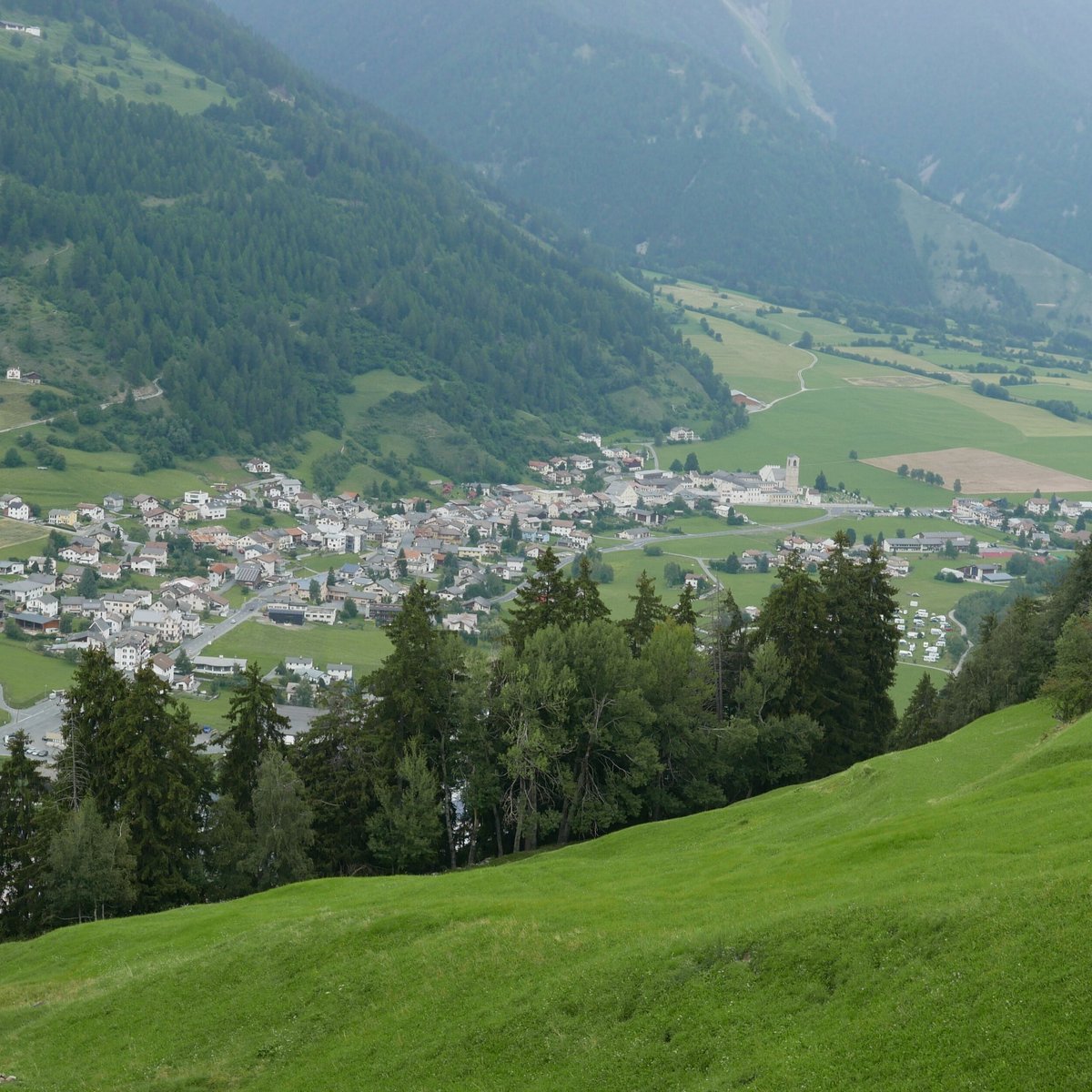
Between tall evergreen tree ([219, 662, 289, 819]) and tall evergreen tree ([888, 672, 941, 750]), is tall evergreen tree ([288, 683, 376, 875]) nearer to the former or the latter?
tall evergreen tree ([219, 662, 289, 819])

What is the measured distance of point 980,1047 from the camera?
19.1m

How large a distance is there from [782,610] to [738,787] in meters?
7.84

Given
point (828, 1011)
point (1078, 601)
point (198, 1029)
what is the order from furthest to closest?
point (1078, 601), point (198, 1029), point (828, 1011)

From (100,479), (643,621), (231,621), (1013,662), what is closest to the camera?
(1013,662)

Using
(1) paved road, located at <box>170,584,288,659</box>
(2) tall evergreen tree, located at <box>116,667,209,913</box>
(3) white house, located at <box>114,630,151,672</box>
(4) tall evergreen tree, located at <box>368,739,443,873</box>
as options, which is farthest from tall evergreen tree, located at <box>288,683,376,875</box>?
(1) paved road, located at <box>170,584,288,659</box>

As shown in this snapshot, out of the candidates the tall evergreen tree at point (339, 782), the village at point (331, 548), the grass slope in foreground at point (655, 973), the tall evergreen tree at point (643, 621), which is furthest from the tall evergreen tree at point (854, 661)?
the village at point (331, 548)

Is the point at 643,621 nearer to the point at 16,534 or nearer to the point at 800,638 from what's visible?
the point at 800,638

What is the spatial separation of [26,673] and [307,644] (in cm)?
2407

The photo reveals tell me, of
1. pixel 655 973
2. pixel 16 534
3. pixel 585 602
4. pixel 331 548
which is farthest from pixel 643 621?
pixel 16 534

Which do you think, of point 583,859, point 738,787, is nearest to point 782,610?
point 738,787

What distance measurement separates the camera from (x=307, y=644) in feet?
391

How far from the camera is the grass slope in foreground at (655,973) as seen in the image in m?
20.3

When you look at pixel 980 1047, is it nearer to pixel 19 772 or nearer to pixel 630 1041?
pixel 630 1041

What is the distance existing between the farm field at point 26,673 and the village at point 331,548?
7.68 feet
